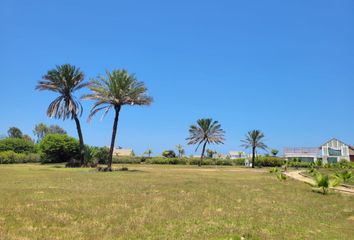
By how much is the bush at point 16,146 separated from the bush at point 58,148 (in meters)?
18.4

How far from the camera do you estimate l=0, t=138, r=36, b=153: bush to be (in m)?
A: 77.9

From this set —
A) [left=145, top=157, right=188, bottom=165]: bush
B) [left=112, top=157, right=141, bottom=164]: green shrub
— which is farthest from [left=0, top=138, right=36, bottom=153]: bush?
[left=145, top=157, right=188, bottom=165]: bush

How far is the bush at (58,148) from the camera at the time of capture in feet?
204

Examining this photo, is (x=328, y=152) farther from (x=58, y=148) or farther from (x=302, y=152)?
(x=58, y=148)

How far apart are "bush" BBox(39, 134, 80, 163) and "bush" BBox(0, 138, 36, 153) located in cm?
1843

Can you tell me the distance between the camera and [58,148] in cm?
6228

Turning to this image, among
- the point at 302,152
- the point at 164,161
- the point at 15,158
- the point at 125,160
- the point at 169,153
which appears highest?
the point at 302,152

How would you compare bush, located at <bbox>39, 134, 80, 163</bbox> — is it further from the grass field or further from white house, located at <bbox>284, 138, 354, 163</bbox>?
white house, located at <bbox>284, 138, 354, 163</bbox>

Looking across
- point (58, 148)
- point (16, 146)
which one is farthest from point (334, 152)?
point (16, 146)

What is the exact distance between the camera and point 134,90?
40.6m

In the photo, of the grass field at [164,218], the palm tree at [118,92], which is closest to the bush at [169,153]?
the palm tree at [118,92]

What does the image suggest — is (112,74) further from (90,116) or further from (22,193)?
(22,193)

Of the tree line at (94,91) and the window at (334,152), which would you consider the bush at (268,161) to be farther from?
the tree line at (94,91)

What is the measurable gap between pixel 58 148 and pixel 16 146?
77.7 feet
